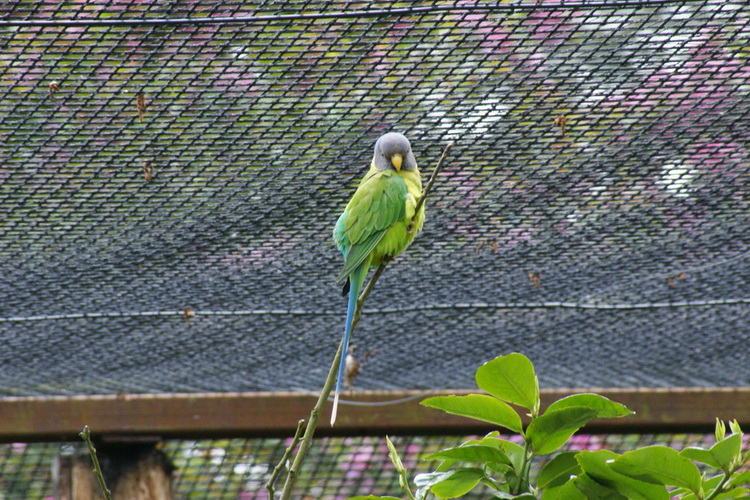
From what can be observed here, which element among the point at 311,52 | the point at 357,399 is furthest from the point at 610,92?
the point at 357,399

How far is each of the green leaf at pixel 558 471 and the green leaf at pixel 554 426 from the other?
5 cm

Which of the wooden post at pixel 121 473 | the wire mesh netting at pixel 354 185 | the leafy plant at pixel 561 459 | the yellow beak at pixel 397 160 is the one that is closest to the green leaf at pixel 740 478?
the leafy plant at pixel 561 459

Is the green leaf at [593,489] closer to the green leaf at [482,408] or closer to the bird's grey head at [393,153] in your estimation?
the green leaf at [482,408]

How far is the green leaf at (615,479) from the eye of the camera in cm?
95

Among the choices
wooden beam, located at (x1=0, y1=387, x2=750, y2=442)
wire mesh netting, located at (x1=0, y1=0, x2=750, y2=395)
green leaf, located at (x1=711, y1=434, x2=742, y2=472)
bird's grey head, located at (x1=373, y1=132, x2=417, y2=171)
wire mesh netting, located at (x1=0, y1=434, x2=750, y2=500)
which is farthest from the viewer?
wire mesh netting, located at (x1=0, y1=434, x2=750, y2=500)

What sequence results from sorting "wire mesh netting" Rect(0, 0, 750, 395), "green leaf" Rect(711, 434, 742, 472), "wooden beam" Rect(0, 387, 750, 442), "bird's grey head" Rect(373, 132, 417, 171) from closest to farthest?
"green leaf" Rect(711, 434, 742, 472) < "wire mesh netting" Rect(0, 0, 750, 395) < "bird's grey head" Rect(373, 132, 417, 171) < "wooden beam" Rect(0, 387, 750, 442)

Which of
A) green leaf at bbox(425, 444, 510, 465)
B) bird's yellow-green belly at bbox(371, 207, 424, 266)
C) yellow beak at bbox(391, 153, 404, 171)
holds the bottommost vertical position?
bird's yellow-green belly at bbox(371, 207, 424, 266)

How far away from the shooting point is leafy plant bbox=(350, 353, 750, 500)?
0.92m

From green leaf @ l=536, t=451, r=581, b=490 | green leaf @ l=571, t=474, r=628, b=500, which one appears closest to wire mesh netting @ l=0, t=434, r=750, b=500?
green leaf @ l=536, t=451, r=581, b=490

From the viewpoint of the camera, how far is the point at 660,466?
3.01 ft

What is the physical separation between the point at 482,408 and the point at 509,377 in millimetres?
64

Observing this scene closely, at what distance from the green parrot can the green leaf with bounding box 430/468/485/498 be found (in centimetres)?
96

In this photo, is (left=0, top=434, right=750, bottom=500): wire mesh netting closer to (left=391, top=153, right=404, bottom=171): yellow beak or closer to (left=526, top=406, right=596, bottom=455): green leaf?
(left=391, top=153, right=404, bottom=171): yellow beak

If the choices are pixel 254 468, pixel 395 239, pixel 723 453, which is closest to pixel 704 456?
pixel 723 453
